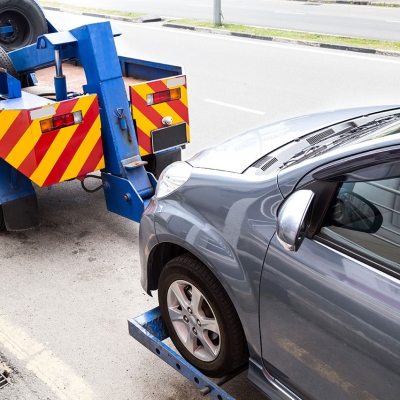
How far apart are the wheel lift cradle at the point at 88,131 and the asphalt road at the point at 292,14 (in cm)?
1060

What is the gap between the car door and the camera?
7.34 feet

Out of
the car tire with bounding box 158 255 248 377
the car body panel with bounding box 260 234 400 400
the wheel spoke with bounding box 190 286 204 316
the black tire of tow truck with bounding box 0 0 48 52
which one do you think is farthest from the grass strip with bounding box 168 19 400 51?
the car body panel with bounding box 260 234 400 400

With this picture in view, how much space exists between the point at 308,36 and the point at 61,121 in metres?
10.8

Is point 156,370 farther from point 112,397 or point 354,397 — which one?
point 354,397

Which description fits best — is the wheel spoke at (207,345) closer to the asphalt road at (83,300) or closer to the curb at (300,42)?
the asphalt road at (83,300)

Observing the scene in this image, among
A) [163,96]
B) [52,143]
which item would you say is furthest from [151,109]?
[52,143]

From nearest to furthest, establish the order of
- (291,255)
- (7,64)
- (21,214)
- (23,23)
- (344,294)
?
1. (344,294)
2. (291,255)
3. (21,214)
4. (7,64)
5. (23,23)

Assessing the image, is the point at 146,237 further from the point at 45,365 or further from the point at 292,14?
the point at 292,14

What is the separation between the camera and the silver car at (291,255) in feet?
7.57

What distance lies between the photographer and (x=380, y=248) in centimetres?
234

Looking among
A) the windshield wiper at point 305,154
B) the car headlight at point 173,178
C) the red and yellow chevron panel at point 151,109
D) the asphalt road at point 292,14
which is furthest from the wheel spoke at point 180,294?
the asphalt road at point 292,14

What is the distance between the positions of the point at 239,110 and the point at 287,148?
19.5 feet

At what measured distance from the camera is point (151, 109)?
5113 millimetres

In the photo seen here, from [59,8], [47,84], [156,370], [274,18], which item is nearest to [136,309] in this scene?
[156,370]
